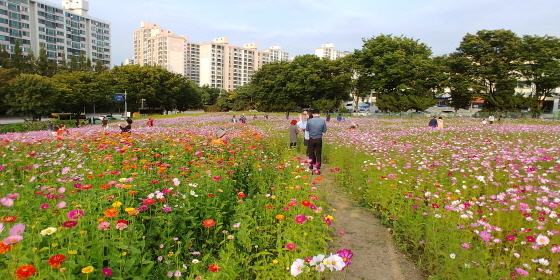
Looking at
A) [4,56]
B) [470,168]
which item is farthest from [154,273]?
[4,56]

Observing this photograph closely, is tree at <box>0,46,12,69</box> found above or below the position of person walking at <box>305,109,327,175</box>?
above

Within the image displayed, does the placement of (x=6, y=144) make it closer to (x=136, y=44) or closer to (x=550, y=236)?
(x=550, y=236)

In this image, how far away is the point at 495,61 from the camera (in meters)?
41.1

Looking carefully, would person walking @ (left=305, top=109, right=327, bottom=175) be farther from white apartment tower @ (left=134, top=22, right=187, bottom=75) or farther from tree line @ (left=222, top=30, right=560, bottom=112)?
white apartment tower @ (left=134, top=22, right=187, bottom=75)

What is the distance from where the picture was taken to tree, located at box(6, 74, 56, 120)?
121ft

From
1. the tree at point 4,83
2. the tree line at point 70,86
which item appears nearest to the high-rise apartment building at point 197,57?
the tree line at point 70,86

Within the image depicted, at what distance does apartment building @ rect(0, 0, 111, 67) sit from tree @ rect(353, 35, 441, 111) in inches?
2389

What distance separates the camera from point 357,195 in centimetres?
647

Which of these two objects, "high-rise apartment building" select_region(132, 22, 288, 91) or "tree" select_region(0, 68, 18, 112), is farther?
"high-rise apartment building" select_region(132, 22, 288, 91)

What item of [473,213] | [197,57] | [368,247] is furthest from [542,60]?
[197,57]

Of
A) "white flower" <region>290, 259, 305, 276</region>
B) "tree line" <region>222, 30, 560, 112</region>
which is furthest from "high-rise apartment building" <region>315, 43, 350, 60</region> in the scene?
"white flower" <region>290, 259, 305, 276</region>

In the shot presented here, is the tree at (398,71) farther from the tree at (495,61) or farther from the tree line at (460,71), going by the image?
the tree at (495,61)

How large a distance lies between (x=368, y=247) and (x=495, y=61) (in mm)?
46652

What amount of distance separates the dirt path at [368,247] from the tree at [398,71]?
40.6m
